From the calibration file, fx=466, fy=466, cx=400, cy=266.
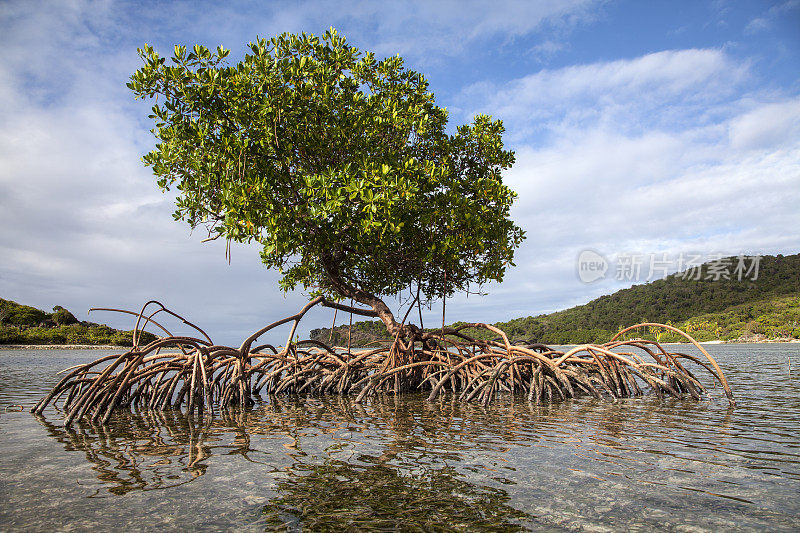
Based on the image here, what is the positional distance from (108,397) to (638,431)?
8010mm

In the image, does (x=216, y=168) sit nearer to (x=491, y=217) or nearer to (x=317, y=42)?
(x=317, y=42)

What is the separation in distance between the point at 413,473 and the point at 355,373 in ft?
24.8

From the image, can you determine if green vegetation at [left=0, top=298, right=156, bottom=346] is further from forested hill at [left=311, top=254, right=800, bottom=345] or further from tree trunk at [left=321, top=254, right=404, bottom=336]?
forested hill at [left=311, top=254, right=800, bottom=345]

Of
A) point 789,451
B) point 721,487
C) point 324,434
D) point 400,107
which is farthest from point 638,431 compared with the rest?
point 400,107

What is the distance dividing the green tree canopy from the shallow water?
3.82 meters

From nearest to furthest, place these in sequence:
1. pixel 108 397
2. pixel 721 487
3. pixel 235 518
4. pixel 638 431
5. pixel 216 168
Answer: pixel 235 518 → pixel 721 487 → pixel 638 431 → pixel 108 397 → pixel 216 168

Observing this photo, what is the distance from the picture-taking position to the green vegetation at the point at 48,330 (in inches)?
1890

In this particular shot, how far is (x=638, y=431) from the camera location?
18.9 ft

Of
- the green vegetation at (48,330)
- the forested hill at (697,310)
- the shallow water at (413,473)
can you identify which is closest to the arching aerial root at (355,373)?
the shallow water at (413,473)

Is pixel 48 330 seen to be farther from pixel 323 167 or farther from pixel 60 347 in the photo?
pixel 323 167

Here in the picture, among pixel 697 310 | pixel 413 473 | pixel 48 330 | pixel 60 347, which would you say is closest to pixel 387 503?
pixel 413 473

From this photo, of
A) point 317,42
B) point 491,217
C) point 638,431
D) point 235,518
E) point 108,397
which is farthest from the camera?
point 491,217

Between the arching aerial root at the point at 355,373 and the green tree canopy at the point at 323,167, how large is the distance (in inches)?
57.6

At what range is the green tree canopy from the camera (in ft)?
28.5
